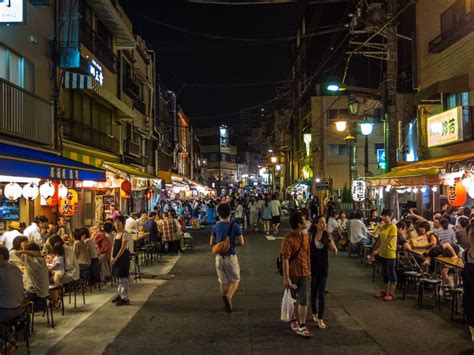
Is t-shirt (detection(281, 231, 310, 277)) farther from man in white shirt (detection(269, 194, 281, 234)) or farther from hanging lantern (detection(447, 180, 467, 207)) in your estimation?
man in white shirt (detection(269, 194, 281, 234))

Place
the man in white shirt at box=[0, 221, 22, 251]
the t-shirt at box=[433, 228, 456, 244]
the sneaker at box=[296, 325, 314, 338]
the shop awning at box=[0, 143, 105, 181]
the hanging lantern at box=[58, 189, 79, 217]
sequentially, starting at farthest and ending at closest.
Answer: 1. the hanging lantern at box=[58, 189, 79, 217]
2. the man in white shirt at box=[0, 221, 22, 251]
3. the t-shirt at box=[433, 228, 456, 244]
4. the shop awning at box=[0, 143, 105, 181]
5. the sneaker at box=[296, 325, 314, 338]

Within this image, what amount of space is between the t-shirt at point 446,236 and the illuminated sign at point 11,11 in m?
11.0

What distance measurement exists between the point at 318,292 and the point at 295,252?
0.97 m

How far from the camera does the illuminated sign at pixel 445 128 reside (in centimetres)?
1540

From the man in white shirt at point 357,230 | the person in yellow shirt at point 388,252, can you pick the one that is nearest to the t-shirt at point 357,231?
the man in white shirt at point 357,230

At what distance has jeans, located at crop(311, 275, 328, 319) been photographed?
820cm

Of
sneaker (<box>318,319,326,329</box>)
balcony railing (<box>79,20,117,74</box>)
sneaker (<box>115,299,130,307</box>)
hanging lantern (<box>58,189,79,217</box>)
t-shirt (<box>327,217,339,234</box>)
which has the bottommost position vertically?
sneaker (<box>115,299,130,307</box>)

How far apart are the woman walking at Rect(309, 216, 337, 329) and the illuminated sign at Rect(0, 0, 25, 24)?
28.0 feet

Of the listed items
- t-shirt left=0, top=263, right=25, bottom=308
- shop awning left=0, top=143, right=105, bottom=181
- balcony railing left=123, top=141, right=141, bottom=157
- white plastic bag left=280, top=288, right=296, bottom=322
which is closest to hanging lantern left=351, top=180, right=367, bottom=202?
shop awning left=0, top=143, right=105, bottom=181

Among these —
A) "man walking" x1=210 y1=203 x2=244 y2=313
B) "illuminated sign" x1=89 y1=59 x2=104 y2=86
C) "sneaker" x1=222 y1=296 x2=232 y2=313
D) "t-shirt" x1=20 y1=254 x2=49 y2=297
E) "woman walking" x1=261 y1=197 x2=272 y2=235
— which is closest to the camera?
"t-shirt" x1=20 y1=254 x2=49 y2=297

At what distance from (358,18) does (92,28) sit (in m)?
10.9

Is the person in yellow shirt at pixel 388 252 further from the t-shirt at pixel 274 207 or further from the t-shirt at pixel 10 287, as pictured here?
the t-shirt at pixel 274 207

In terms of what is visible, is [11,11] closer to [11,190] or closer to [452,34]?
[11,190]

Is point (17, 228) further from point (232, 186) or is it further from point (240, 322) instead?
point (232, 186)
